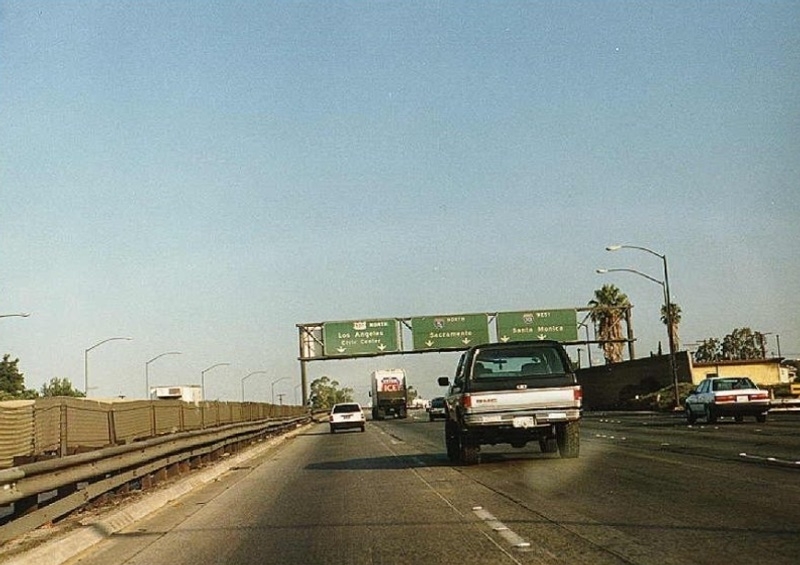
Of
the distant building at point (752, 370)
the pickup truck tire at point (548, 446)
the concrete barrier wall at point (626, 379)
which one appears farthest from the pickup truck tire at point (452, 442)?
the distant building at point (752, 370)

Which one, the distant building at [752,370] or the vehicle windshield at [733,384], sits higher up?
the distant building at [752,370]

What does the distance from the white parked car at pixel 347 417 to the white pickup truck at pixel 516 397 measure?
30.4 meters

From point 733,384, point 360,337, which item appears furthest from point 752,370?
point 733,384

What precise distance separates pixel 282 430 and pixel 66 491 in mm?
39619

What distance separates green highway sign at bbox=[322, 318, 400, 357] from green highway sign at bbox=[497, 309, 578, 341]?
7339 millimetres

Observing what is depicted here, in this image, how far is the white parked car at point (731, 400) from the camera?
33500 millimetres

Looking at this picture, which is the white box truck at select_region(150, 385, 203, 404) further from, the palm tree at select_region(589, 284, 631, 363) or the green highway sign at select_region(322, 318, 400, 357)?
the palm tree at select_region(589, 284, 631, 363)

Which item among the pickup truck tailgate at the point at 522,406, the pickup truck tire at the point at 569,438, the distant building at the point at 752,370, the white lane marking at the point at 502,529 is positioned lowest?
the white lane marking at the point at 502,529

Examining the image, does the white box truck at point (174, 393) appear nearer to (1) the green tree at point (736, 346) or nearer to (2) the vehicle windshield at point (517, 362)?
(2) the vehicle windshield at point (517, 362)

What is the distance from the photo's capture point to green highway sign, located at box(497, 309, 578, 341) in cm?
6738

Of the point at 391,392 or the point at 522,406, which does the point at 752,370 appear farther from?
the point at 522,406

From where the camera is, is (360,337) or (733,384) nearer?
(733,384)

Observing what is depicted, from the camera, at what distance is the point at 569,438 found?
63.2 ft

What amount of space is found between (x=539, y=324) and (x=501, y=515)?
56.7 meters
